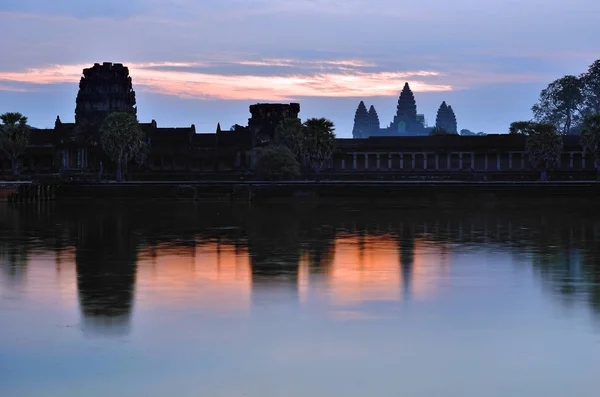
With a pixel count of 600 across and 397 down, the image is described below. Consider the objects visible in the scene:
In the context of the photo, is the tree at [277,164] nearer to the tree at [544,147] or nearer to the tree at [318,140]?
the tree at [318,140]

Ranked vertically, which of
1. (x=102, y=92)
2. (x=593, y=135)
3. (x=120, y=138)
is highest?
(x=102, y=92)

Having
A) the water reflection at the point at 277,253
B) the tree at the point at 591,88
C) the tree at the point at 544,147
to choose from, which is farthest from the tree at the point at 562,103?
the water reflection at the point at 277,253

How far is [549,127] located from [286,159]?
32156mm

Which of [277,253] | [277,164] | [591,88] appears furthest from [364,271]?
[591,88]

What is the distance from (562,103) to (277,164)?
8283cm

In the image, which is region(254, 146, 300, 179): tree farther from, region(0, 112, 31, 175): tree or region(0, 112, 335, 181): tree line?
region(0, 112, 31, 175): tree

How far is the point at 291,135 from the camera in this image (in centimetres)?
11606

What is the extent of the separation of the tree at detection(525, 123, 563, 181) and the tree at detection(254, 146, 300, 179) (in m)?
28.8

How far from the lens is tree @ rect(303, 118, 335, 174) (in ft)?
343

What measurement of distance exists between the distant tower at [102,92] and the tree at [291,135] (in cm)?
2915

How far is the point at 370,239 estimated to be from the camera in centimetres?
4284

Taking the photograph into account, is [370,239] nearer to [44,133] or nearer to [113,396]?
[113,396]

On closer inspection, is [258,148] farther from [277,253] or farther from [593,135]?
[277,253]

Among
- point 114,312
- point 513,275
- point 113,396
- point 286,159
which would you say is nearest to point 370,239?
point 513,275
